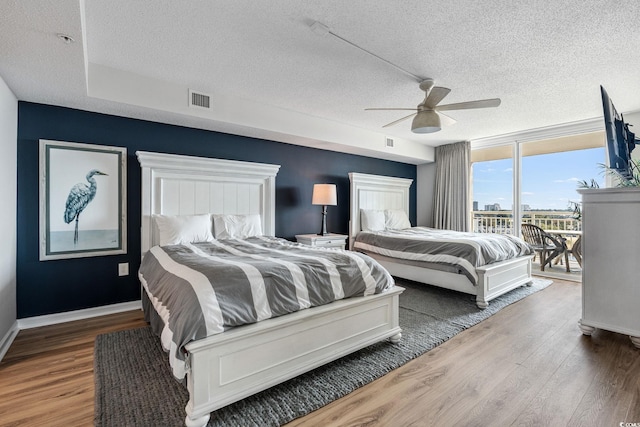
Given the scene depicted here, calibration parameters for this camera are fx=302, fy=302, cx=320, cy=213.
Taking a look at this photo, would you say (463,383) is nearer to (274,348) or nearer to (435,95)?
(274,348)

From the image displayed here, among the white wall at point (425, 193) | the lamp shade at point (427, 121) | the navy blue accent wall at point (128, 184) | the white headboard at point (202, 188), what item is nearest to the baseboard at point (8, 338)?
the navy blue accent wall at point (128, 184)

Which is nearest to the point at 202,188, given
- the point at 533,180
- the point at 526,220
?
the point at 533,180

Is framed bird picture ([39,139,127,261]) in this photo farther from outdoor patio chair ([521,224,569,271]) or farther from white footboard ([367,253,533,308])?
outdoor patio chair ([521,224,569,271])

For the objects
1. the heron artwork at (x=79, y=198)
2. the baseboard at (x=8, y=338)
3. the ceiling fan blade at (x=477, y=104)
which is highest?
the ceiling fan blade at (x=477, y=104)

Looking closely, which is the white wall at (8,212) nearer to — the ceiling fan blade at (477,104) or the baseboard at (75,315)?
the baseboard at (75,315)

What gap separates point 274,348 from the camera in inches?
68.3

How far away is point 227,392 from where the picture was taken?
5.13 feet

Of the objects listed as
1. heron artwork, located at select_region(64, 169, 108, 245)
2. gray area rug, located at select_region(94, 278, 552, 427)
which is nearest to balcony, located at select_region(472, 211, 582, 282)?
gray area rug, located at select_region(94, 278, 552, 427)

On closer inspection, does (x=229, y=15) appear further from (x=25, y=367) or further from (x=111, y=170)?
(x=25, y=367)

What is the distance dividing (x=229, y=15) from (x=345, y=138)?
272 centimetres

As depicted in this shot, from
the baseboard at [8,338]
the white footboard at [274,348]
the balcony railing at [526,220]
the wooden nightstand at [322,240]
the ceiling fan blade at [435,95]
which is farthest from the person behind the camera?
the balcony railing at [526,220]

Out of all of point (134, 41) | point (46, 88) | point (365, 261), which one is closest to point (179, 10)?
point (134, 41)

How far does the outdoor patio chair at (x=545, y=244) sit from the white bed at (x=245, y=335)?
4018 millimetres

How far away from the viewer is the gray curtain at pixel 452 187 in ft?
18.5
